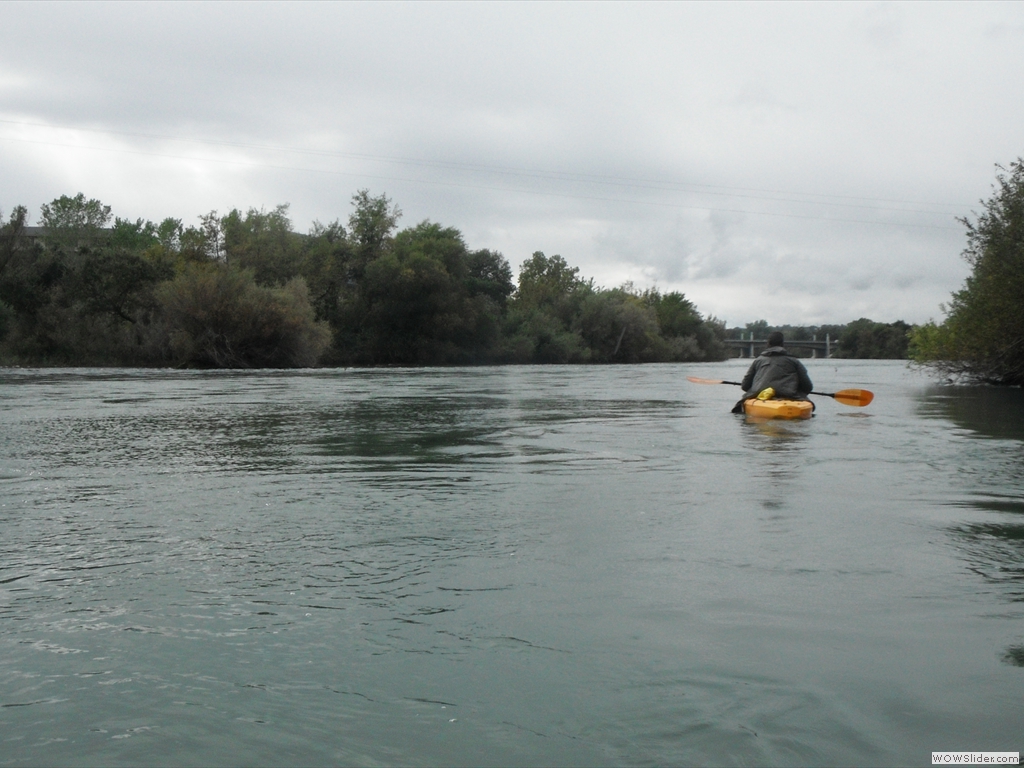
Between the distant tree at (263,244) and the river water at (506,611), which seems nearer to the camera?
the river water at (506,611)

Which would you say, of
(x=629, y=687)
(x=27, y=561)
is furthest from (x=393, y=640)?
(x=27, y=561)

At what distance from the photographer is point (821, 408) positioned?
859 inches

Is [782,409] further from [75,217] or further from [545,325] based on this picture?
[75,217]

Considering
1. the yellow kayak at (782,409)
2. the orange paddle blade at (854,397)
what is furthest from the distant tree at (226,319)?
the yellow kayak at (782,409)

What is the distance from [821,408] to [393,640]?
18.9 meters

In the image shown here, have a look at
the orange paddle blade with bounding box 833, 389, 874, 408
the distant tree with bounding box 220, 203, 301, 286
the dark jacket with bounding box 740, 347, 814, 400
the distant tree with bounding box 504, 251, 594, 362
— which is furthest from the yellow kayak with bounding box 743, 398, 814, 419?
the distant tree with bounding box 504, 251, 594, 362

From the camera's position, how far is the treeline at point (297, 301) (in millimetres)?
52688

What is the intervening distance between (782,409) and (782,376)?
86 cm

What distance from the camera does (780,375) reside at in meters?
17.7

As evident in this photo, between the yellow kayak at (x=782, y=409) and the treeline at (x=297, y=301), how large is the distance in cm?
3886

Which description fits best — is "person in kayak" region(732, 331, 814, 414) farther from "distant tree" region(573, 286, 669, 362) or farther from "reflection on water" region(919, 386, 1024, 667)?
"distant tree" region(573, 286, 669, 362)

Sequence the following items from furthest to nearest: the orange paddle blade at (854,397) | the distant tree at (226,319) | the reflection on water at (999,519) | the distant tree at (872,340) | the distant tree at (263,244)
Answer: the distant tree at (872,340)
the distant tree at (263,244)
the distant tree at (226,319)
the orange paddle blade at (854,397)
the reflection on water at (999,519)

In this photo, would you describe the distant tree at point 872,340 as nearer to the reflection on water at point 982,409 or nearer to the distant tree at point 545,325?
the distant tree at point 545,325

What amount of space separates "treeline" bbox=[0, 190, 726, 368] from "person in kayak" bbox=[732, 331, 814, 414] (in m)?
38.4
